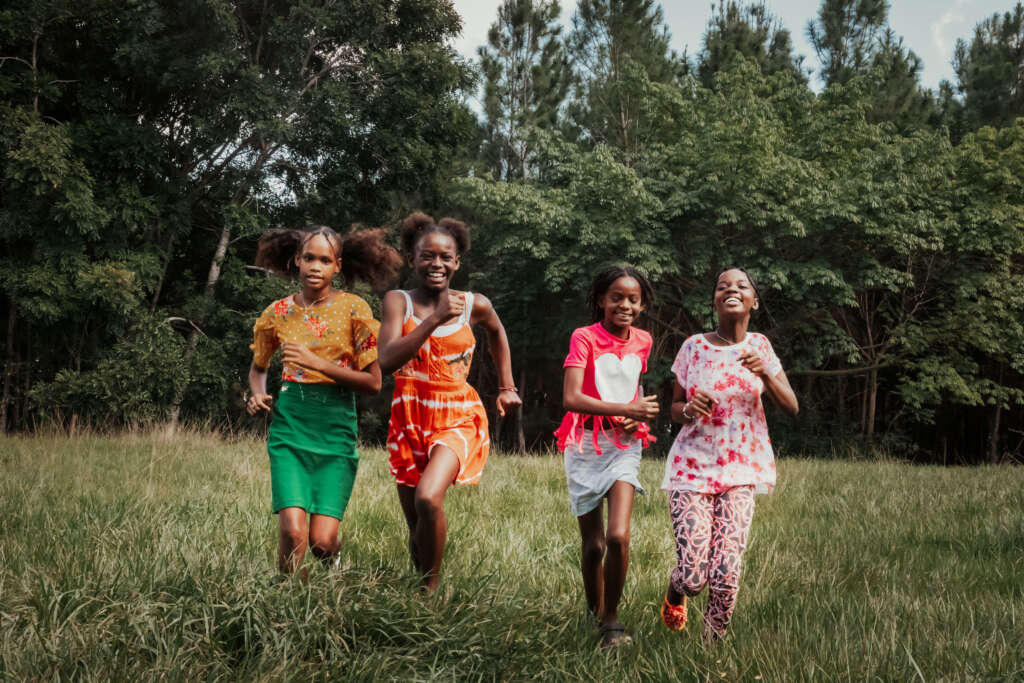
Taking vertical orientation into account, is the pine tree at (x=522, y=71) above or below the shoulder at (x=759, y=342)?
above

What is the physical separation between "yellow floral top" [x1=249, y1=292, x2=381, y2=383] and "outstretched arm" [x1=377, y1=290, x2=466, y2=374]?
0.10m

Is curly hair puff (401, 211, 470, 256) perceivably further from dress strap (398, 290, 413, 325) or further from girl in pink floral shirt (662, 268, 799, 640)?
girl in pink floral shirt (662, 268, 799, 640)

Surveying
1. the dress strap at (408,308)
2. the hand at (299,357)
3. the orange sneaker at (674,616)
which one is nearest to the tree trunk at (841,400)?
the orange sneaker at (674,616)

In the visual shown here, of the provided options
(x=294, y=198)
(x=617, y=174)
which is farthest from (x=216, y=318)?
(x=617, y=174)

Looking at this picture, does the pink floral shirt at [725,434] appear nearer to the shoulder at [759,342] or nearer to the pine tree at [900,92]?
the shoulder at [759,342]

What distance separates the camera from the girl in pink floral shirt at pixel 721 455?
3.53 metres

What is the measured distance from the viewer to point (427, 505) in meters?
3.49

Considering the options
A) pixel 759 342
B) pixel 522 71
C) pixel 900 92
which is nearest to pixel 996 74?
pixel 900 92

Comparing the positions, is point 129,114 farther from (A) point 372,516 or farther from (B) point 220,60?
(A) point 372,516

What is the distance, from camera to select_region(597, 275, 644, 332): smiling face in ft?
12.9

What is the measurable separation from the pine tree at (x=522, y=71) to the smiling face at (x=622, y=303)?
20.8 m

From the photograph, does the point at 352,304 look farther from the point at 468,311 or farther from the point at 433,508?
the point at 433,508

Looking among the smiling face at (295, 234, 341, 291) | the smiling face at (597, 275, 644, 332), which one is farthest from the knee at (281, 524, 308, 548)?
the smiling face at (597, 275, 644, 332)

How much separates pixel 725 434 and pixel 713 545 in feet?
1.65
